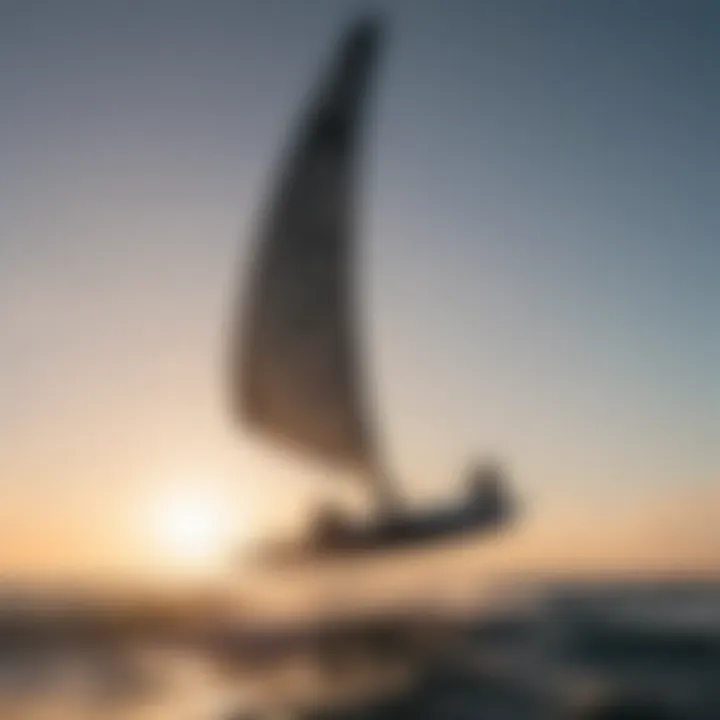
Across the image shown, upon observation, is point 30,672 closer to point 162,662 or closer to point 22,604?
point 162,662

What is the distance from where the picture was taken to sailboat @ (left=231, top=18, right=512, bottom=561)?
16.4ft

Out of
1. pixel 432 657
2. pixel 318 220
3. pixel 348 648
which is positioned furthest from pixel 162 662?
pixel 318 220

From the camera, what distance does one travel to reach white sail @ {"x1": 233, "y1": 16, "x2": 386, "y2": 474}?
16.1ft

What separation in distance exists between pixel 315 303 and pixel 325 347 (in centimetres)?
32

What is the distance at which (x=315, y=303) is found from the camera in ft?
17.8

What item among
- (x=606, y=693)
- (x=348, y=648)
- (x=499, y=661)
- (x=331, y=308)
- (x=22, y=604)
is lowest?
(x=606, y=693)

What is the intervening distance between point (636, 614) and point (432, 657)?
4.44 metres

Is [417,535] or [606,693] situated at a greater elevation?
[417,535]

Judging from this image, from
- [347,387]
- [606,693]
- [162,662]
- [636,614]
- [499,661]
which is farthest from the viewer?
[636,614]

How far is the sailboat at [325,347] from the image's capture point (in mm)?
4988

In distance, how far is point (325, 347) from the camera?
5555 mm

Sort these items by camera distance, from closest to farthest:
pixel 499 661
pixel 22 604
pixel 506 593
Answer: pixel 499 661, pixel 22 604, pixel 506 593

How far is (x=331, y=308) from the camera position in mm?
5414

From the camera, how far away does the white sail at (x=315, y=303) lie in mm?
4910
